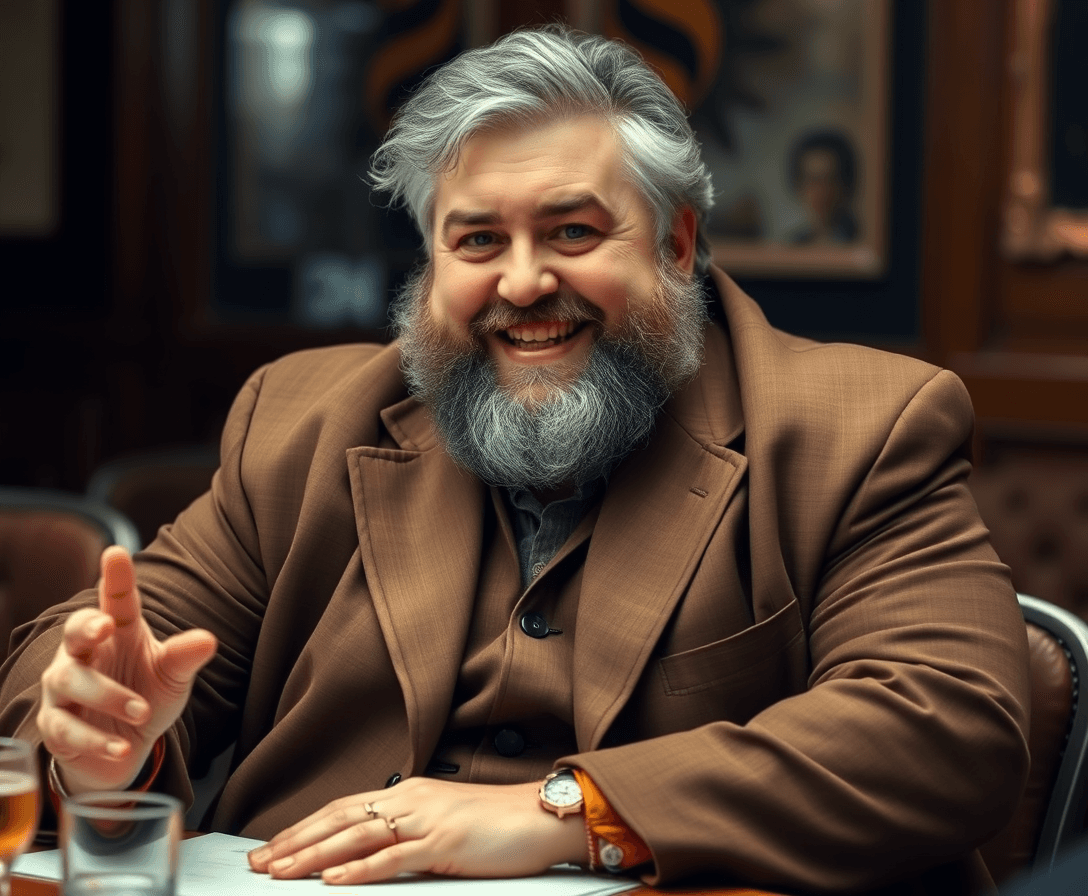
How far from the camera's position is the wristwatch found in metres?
1.61

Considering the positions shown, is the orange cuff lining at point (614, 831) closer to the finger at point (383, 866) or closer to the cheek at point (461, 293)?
the finger at point (383, 866)

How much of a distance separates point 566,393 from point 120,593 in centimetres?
76

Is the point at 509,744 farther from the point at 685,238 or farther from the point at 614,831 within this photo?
the point at 685,238

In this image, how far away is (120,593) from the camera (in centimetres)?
155

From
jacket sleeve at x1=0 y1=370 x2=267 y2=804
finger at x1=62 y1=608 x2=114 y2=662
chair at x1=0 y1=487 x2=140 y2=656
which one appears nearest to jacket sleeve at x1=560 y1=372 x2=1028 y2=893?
finger at x1=62 y1=608 x2=114 y2=662

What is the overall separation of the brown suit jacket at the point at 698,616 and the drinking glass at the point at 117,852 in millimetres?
549

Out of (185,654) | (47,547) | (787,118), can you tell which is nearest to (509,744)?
(185,654)

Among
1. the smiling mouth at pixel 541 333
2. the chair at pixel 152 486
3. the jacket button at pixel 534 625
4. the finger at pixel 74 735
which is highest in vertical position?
the smiling mouth at pixel 541 333

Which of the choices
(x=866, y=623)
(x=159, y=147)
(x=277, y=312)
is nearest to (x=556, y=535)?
(x=866, y=623)

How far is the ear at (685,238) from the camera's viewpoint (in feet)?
7.29

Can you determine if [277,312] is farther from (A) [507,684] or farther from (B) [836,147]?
(A) [507,684]

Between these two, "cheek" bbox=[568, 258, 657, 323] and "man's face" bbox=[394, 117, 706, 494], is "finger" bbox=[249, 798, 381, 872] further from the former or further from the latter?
"cheek" bbox=[568, 258, 657, 323]

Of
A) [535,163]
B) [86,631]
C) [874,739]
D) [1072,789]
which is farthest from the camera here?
[535,163]

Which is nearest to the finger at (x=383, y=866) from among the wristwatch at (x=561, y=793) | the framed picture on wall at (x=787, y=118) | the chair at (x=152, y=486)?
the wristwatch at (x=561, y=793)
